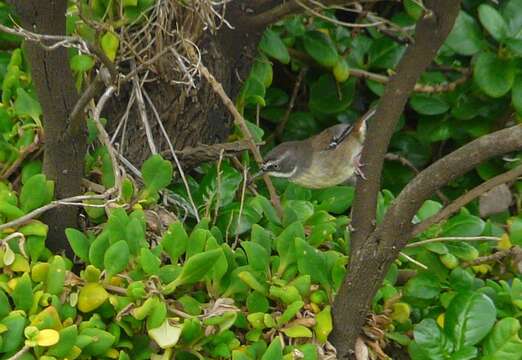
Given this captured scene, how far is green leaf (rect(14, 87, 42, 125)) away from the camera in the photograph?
2.33 meters

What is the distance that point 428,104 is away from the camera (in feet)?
10.7

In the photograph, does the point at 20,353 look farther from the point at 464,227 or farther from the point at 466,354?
the point at 464,227

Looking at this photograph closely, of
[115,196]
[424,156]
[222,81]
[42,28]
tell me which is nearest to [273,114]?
[424,156]

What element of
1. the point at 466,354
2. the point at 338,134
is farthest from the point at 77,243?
the point at 338,134

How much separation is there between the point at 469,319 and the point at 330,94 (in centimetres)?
130

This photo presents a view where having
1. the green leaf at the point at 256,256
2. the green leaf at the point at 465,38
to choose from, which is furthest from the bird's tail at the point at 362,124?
the green leaf at the point at 256,256

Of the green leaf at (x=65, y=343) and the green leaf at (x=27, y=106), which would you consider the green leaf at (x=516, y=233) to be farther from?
the green leaf at (x=27, y=106)

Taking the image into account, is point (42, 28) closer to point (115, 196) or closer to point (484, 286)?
point (115, 196)

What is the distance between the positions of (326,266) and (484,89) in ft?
3.59

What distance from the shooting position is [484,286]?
2.36 metres

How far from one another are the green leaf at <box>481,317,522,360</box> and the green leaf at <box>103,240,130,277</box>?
815 mm

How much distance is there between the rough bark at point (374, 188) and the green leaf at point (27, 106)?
2.62 ft

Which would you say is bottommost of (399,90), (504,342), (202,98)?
(504,342)

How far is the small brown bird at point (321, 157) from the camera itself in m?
2.88
